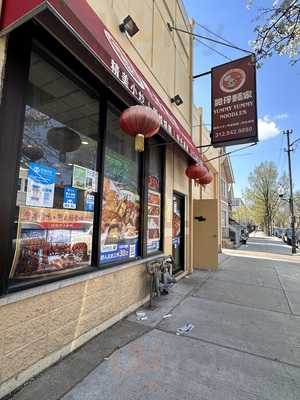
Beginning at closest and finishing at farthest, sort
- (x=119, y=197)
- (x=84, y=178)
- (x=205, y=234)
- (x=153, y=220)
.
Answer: (x=84, y=178) < (x=119, y=197) < (x=153, y=220) < (x=205, y=234)

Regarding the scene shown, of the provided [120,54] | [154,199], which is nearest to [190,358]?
[154,199]

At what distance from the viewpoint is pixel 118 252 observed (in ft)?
13.7

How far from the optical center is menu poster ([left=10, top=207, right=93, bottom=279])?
2.51 meters

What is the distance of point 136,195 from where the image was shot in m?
4.90

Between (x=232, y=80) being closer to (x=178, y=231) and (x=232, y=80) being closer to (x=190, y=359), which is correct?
(x=178, y=231)

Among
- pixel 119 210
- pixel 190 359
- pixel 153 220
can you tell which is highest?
pixel 119 210

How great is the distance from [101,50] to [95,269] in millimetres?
2763

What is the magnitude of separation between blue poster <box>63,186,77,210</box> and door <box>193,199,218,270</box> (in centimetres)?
623

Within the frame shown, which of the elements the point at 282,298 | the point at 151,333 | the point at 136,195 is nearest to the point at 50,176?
the point at 136,195

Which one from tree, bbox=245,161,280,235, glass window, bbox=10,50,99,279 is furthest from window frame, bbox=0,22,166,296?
tree, bbox=245,161,280,235

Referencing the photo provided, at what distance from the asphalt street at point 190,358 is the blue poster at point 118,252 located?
1.02 metres

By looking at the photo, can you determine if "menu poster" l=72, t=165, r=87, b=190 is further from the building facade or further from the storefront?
the building facade

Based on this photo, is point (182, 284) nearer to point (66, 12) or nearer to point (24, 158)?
point (24, 158)

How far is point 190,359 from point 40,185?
2712 mm
